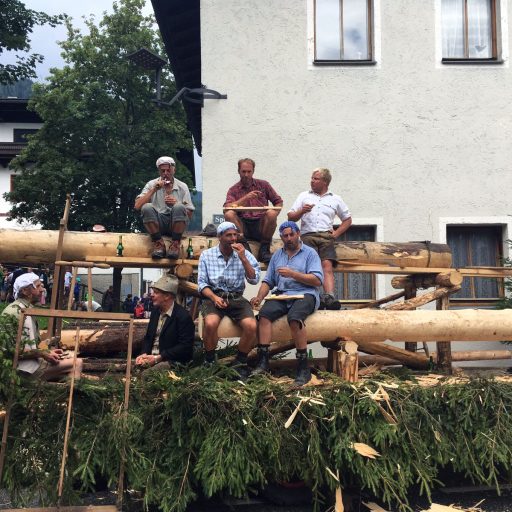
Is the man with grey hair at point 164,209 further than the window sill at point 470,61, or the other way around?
the window sill at point 470,61

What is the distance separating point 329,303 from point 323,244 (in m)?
0.85

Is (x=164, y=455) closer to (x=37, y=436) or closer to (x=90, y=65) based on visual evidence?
(x=37, y=436)

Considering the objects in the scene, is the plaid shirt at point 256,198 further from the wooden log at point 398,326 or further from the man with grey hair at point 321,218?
the wooden log at point 398,326

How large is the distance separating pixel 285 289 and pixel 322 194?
1641 millimetres

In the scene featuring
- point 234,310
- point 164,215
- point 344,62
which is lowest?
point 234,310

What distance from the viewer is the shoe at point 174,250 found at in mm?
6602

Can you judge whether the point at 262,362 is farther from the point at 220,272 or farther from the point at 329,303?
the point at 329,303

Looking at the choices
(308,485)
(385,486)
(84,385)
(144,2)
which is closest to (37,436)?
(84,385)

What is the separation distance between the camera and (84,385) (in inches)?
189

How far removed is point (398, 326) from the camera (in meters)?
5.95

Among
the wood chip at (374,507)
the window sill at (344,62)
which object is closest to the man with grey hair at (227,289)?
the wood chip at (374,507)

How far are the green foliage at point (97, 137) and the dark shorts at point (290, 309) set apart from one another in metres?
16.0

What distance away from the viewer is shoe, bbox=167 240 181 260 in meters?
6.60

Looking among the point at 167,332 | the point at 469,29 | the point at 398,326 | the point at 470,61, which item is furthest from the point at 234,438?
the point at 469,29
